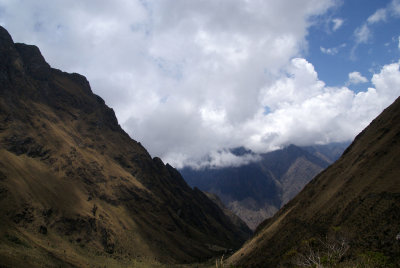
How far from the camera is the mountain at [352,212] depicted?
5509 cm

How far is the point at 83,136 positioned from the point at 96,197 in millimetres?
46507

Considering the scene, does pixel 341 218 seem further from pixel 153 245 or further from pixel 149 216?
pixel 149 216

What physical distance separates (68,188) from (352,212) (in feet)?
343

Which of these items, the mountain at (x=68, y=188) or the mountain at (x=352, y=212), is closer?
the mountain at (x=352, y=212)

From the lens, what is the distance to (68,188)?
122375mm

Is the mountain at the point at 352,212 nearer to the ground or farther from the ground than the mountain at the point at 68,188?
nearer to the ground

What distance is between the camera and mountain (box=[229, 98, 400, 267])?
55.1m

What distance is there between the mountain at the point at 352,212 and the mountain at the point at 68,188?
2034 inches

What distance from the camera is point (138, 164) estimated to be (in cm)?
19462

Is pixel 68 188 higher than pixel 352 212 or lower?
higher

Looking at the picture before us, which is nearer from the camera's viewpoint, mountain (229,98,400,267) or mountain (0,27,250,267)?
mountain (229,98,400,267)

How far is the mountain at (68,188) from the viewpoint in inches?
3537

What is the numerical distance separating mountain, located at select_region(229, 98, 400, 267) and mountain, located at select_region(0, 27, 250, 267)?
51657 mm

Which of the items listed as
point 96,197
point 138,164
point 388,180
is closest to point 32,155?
point 96,197
